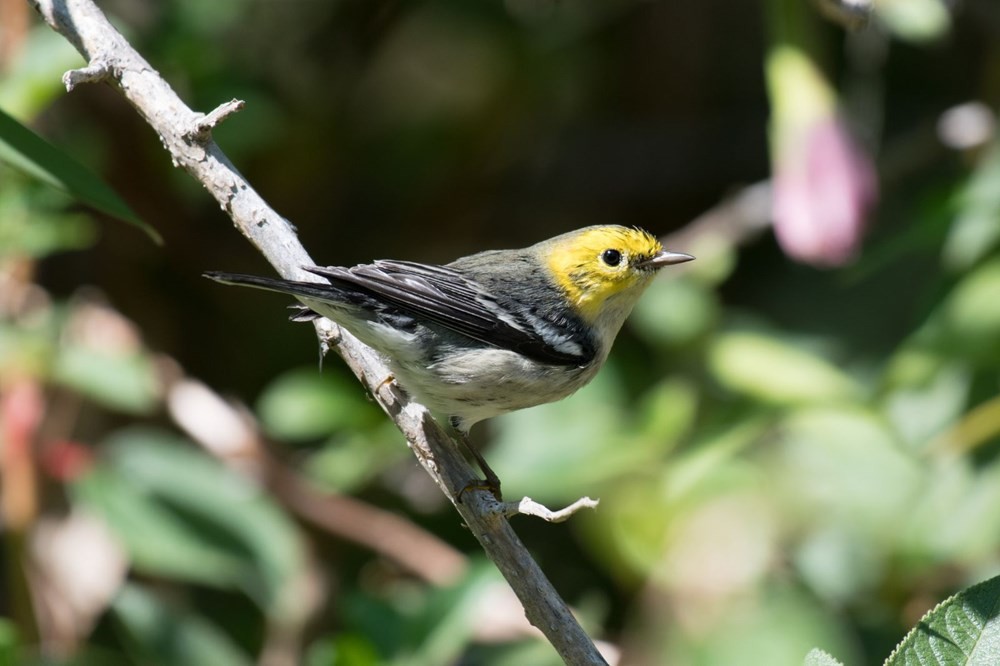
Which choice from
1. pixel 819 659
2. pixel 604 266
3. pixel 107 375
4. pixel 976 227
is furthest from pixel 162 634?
pixel 976 227

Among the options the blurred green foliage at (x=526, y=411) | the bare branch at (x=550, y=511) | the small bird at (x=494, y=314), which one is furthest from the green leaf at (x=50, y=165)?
the blurred green foliage at (x=526, y=411)

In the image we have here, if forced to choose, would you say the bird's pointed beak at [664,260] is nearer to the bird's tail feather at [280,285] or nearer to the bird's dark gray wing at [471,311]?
the bird's dark gray wing at [471,311]

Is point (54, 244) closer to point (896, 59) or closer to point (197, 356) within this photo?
point (197, 356)

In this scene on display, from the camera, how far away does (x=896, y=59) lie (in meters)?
4.94

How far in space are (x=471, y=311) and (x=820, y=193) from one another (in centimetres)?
111

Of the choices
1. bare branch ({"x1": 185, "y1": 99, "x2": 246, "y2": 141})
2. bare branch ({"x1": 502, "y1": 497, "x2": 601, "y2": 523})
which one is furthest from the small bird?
bare branch ({"x1": 502, "y1": 497, "x2": 601, "y2": 523})

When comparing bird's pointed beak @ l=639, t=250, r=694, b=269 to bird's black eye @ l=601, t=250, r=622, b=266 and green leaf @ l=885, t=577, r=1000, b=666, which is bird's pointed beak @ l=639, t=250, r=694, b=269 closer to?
bird's black eye @ l=601, t=250, r=622, b=266

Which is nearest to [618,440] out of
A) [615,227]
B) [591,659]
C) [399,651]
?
[615,227]

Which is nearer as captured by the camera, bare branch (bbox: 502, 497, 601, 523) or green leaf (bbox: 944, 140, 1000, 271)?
bare branch (bbox: 502, 497, 601, 523)

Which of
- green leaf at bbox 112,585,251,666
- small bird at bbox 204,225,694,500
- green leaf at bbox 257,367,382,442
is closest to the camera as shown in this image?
small bird at bbox 204,225,694,500

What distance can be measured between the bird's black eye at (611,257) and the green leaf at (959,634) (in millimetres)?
1453

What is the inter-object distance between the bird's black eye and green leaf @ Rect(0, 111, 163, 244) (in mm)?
1257

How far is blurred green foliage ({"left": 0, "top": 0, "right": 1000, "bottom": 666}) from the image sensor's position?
2.86m

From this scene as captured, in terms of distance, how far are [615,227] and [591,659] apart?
4.39 ft
